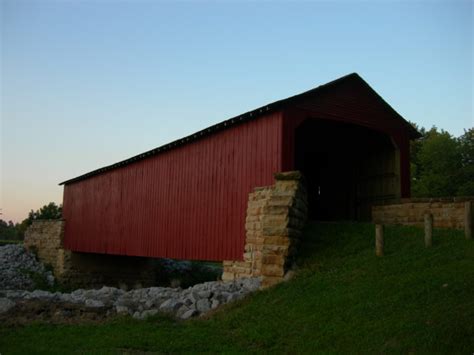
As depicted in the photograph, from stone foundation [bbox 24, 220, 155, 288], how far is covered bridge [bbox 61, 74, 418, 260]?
9.51ft

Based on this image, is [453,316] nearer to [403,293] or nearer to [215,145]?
[403,293]

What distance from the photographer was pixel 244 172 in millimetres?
12180

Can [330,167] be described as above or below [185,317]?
above

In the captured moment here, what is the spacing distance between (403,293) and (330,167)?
1049 cm

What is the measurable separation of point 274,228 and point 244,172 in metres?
2.92

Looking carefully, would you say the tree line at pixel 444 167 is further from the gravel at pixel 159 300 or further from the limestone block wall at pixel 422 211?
the gravel at pixel 159 300

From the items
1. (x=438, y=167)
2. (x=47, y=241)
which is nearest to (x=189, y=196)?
(x=47, y=241)

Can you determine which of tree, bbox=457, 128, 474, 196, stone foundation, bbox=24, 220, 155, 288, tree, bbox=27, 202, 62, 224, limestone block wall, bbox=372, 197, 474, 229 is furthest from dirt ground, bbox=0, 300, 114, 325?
tree, bbox=27, 202, 62, 224

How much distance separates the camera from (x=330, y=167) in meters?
17.1

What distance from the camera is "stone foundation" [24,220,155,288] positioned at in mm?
22156

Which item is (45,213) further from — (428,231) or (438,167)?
(428,231)

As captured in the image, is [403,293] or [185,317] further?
[185,317]

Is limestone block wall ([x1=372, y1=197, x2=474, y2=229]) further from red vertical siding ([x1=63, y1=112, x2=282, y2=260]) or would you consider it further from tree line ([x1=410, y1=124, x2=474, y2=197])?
tree line ([x1=410, y1=124, x2=474, y2=197])

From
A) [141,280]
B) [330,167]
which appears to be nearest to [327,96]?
[330,167]
